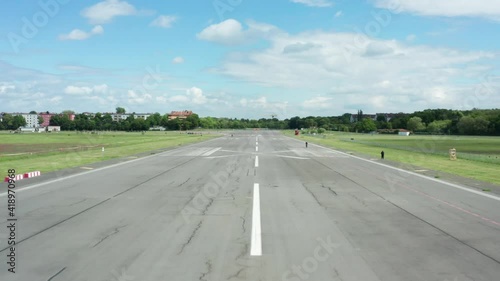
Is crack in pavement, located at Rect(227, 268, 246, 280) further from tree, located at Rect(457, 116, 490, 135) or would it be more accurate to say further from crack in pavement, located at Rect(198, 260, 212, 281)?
tree, located at Rect(457, 116, 490, 135)

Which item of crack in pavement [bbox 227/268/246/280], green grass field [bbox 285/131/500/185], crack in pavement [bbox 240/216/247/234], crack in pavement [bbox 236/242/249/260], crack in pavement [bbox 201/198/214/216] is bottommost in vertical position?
green grass field [bbox 285/131/500/185]

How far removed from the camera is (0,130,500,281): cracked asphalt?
247 inches

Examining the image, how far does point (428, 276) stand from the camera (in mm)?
6094

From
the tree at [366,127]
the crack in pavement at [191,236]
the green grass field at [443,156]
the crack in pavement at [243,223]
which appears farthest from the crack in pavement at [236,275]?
the tree at [366,127]

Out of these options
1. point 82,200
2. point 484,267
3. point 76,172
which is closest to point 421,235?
point 484,267

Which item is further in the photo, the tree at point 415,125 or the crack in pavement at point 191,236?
the tree at point 415,125

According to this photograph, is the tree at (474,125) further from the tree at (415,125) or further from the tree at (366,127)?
the tree at (366,127)

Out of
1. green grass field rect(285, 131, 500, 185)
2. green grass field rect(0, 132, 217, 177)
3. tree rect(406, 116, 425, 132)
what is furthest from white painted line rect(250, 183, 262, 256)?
tree rect(406, 116, 425, 132)

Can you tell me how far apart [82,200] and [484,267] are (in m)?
11.0

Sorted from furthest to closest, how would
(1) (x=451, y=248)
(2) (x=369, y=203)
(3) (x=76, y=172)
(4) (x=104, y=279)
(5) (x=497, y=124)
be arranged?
(5) (x=497, y=124), (3) (x=76, y=172), (2) (x=369, y=203), (1) (x=451, y=248), (4) (x=104, y=279)

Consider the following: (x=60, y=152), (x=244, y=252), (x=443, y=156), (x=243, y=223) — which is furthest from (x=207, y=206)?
(x=60, y=152)

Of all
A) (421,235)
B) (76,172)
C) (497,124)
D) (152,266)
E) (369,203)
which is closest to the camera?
(152,266)

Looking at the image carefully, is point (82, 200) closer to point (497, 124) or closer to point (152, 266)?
point (152, 266)

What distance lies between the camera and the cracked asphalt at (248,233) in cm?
628
